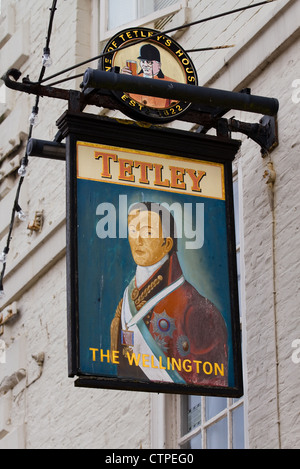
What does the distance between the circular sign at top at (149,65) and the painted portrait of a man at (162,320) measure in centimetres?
75

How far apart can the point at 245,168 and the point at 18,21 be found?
5908 millimetres

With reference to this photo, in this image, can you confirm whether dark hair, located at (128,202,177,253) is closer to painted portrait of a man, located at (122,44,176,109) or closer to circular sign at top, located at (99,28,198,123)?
circular sign at top, located at (99,28,198,123)

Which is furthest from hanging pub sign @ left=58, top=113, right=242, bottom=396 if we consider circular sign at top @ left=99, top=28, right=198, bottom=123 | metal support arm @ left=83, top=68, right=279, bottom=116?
metal support arm @ left=83, top=68, right=279, bottom=116

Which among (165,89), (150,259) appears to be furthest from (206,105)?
(150,259)

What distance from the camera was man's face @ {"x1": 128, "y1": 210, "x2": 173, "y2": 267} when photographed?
33.1 ft

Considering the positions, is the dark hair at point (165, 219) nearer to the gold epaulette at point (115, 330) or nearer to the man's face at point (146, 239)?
the man's face at point (146, 239)

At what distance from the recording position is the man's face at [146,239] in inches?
397

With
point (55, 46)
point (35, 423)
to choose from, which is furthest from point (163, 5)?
point (35, 423)

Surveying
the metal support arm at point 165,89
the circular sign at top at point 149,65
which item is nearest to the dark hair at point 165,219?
the circular sign at top at point 149,65

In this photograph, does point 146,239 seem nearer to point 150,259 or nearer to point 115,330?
point 150,259

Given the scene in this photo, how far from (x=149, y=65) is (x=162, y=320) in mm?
2010

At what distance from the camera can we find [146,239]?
10.2 metres

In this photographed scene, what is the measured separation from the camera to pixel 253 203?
11.1m

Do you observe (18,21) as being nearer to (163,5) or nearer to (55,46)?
(55,46)
